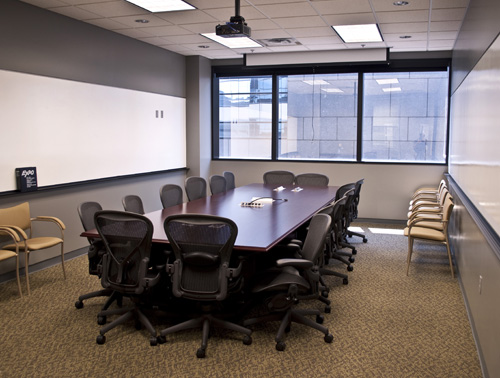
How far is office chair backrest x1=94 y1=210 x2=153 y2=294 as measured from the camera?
356 cm

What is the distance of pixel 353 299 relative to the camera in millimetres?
4676

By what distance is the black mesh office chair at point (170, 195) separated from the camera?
573 centimetres

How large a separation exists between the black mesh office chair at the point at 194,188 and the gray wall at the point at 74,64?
123 cm

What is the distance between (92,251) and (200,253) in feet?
3.48

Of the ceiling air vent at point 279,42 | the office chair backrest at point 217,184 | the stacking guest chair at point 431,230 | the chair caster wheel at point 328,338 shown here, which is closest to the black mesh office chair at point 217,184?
the office chair backrest at point 217,184

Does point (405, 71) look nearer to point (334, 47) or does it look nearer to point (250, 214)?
point (334, 47)

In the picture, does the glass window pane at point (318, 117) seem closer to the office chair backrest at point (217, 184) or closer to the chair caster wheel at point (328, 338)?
the office chair backrest at point (217, 184)

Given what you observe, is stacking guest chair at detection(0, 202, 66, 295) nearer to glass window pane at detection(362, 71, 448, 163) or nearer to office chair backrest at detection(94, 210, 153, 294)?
office chair backrest at detection(94, 210, 153, 294)

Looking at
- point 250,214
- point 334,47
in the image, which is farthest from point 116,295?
point 334,47

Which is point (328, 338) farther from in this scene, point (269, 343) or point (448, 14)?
point (448, 14)

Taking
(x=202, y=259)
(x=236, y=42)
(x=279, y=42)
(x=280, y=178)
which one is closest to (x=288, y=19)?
(x=279, y=42)

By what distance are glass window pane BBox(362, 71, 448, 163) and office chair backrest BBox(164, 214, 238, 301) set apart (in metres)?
6.10

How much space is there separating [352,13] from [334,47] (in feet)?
7.90

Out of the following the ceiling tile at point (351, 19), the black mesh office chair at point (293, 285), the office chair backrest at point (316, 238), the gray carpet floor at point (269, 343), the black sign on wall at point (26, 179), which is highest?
the ceiling tile at point (351, 19)
